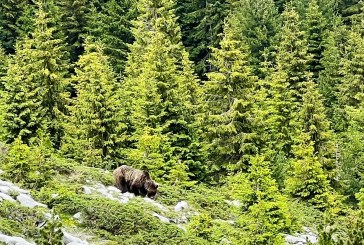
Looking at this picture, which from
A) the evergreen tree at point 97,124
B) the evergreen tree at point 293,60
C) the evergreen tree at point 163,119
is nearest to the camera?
the evergreen tree at point 163,119

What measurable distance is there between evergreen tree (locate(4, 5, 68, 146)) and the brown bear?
275 inches

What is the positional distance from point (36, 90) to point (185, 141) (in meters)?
6.72

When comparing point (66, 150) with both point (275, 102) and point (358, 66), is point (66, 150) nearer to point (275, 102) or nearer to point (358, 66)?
point (275, 102)

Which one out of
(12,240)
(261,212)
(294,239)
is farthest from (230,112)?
(12,240)

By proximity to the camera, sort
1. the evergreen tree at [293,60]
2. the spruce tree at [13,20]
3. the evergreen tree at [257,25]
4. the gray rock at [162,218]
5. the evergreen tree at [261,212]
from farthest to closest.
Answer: the spruce tree at [13,20], the evergreen tree at [257,25], the evergreen tree at [293,60], the gray rock at [162,218], the evergreen tree at [261,212]

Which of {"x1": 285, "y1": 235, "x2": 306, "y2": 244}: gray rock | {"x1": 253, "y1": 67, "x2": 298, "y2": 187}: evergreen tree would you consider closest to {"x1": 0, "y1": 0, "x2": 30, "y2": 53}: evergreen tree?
{"x1": 253, "y1": 67, "x2": 298, "y2": 187}: evergreen tree

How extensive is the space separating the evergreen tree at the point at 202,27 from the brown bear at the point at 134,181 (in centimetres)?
3175

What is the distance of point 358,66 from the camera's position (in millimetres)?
35719

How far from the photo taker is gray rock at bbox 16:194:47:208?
42.7 ft

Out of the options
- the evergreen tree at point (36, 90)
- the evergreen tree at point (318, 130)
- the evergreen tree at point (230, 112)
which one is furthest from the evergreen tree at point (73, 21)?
the evergreen tree at point (318, 130)

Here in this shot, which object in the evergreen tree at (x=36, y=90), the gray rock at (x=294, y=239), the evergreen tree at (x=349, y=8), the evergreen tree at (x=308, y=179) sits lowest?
the gray rock at (x=294, y=239)

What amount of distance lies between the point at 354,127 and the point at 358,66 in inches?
216

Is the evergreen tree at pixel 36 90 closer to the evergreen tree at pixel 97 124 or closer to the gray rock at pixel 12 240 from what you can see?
the evergreen tree at pixel 97 124

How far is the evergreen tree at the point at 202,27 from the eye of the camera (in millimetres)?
49438
